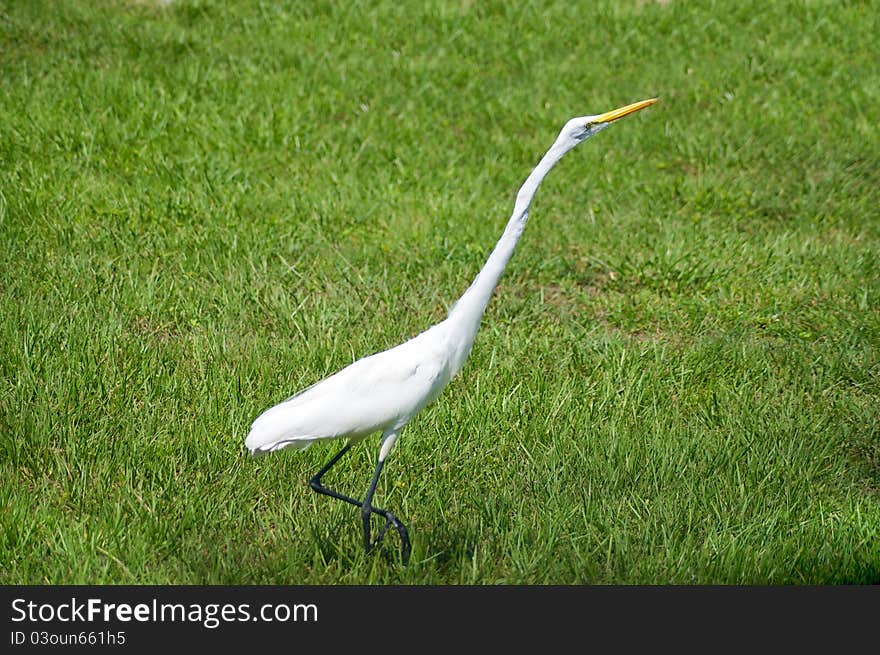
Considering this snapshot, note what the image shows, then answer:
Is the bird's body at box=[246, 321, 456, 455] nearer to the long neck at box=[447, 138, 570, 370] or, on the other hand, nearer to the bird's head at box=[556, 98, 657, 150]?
the long neck at box=[447, 138, 570, 370]

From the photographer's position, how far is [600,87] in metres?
8.66

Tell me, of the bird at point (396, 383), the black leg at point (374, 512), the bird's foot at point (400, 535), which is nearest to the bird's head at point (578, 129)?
the bird at point (396, 383)

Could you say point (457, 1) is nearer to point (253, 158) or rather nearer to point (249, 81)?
point (249, 81)

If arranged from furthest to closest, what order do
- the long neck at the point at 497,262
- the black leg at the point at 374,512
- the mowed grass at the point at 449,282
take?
the mowed grass at the point at 449,282 < the black leg at the point at 374,512 < the long neck at the point at 497,262

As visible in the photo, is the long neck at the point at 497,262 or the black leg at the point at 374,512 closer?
the long neck at the point at 497,262

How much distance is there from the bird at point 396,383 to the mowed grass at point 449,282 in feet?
1.33

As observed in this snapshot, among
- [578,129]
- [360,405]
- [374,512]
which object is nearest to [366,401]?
[360,405]

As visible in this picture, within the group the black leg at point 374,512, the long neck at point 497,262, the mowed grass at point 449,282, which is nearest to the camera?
the long neck at point 497,262

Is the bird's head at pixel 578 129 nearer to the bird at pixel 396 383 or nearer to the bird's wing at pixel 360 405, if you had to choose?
the bird at pixel 396 383

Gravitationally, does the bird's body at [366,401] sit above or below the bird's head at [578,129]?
below

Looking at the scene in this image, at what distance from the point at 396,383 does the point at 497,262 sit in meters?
0.46

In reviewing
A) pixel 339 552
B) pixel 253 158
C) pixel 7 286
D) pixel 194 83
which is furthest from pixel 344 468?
pixel 194 83

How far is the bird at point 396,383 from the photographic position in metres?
3.12

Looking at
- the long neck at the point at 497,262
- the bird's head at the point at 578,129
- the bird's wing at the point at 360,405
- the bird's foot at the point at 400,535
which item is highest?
the bird's head at the point at 578,129
